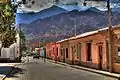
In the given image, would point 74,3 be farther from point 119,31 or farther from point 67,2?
point 119,31

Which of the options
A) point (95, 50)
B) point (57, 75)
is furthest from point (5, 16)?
point (95, 50)

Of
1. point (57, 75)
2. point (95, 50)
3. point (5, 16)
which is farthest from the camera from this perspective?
point (95, 50)

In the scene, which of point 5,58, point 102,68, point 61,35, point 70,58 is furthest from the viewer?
point 61,35

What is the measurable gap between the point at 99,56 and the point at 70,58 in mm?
21457

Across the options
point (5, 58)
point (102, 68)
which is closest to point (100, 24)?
point (5, 58)

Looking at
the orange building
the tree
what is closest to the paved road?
the orange building

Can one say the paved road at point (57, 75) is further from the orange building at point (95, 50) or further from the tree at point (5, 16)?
the tree at point (5, 16)

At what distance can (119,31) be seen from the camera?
1267 inches

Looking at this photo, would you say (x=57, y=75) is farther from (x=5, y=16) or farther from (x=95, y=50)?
(x=95, y=50)

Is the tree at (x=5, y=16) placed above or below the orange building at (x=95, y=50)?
above

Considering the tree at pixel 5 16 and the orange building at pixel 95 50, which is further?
the orange building at pixel 95 50

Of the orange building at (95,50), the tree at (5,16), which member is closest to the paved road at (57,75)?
the orange building at (95,50)

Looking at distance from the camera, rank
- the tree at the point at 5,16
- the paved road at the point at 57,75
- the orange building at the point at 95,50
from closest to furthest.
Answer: the paved road at the point at 57,75
the tree at the point at 5,16
the orange building at the point at 95,50

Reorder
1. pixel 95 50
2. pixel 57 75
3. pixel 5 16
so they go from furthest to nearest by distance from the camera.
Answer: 1. pixel 95 50
2. pixel 5 16
3. pixel 57 75
